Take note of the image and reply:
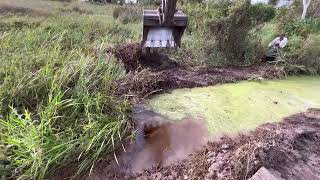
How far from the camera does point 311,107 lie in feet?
14.1

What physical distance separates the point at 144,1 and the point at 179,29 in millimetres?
8089

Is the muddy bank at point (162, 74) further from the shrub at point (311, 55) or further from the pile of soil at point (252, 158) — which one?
the pile of soil at point (252, 158)

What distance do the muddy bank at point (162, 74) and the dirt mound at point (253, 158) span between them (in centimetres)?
121

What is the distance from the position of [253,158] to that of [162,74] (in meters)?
2.22

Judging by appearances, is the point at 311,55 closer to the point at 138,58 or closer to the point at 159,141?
the point at 138,58

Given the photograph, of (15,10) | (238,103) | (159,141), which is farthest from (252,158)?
(15,10)

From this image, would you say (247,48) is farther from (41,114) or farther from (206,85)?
(41,114)

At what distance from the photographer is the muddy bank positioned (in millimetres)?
4062

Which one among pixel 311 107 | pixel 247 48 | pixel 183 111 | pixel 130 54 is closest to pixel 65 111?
pixel 183 111

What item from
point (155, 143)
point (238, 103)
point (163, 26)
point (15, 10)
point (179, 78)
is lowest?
point (155, 143)

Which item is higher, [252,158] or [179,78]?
[179,78]

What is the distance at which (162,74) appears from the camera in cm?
461

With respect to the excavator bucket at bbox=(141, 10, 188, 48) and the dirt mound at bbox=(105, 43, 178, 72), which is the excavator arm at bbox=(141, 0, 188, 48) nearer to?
the excavator bucket at bbox=(141, 10, 188, 48)

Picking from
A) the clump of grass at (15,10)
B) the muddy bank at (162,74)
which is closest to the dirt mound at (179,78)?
the muddy bank at (162,74)
